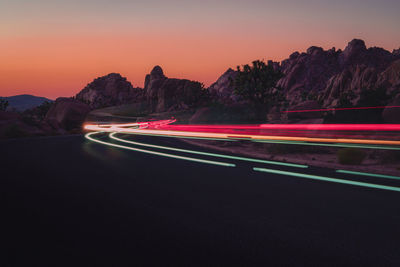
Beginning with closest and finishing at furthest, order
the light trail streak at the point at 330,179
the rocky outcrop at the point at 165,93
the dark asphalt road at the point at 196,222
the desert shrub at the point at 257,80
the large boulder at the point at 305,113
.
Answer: the dark asphalt road at the point at 196,222
the light trail streak at the point at 330,179
the large boulder at the point at 305,113
the desert shrub at the point at 257,80
the rocky outcrop at the point at 165,93

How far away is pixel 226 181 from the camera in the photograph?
714cm

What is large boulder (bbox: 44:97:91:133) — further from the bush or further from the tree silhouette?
the bush

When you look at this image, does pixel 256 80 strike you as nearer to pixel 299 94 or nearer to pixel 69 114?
pixel 69 114

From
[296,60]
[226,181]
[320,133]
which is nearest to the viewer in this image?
[226,181]

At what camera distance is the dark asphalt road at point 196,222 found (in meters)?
3.30

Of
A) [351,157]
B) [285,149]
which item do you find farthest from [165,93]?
[351,157]

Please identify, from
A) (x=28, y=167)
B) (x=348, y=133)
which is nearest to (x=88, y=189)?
(x=28, y=167)

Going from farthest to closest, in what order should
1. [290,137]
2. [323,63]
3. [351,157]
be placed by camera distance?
[323,63], [290,137], [351,157]

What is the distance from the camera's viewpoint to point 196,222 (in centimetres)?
436

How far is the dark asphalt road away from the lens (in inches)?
130

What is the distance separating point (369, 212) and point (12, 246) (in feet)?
16.2

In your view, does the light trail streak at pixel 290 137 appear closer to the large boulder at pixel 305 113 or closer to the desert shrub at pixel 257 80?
the large boulder at pixel 305 113

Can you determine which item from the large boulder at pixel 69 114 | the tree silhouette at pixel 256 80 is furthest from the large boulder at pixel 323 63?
the large boulder at pixel 69 114

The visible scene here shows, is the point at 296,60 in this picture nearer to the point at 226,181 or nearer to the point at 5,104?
the point at 5,104
